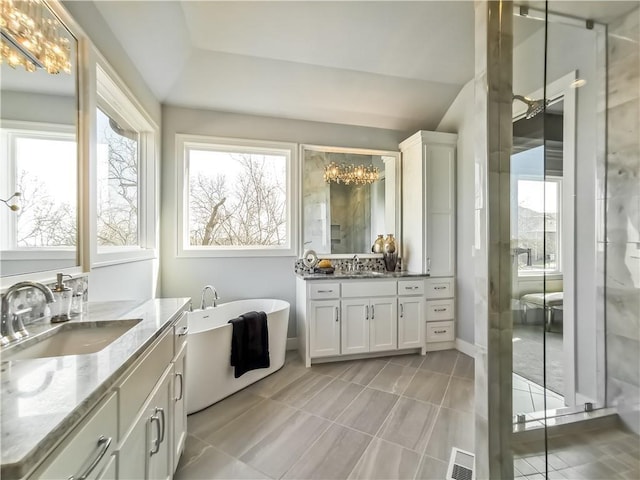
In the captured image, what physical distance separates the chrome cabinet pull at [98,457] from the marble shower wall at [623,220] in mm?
2620

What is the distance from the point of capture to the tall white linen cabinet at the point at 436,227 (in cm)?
335

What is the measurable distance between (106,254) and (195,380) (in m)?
1.10

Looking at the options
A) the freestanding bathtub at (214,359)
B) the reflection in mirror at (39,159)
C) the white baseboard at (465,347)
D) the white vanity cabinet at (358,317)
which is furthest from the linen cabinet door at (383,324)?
the reflection in mirror at (39,159)

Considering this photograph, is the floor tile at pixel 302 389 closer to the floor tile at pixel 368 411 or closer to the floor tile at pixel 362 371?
the floor tile at pixel 362 371

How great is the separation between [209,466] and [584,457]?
2066mm

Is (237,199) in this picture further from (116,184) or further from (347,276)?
(347,276)

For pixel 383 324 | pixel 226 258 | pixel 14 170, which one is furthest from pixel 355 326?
pixel 14 170

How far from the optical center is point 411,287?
3191 millimetres

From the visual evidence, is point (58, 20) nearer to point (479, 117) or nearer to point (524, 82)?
point (479, 117)

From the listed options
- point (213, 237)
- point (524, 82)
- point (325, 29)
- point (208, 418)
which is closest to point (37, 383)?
point (208, 418)

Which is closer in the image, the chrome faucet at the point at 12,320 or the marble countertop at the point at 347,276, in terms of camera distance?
the chrome faucet at the point at 12,320

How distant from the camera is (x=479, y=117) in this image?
132cm

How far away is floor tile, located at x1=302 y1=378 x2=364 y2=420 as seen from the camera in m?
2.15

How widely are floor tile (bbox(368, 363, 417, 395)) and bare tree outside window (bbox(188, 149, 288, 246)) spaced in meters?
1.78
